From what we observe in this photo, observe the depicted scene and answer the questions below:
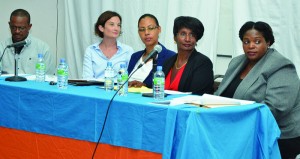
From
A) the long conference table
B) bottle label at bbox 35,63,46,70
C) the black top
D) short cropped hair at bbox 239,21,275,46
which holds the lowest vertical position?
the long conference table

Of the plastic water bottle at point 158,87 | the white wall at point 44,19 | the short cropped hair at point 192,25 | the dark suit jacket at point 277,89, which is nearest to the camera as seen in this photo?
the plastic water bottle at point 158,87

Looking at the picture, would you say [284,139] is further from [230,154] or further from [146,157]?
[146,157]

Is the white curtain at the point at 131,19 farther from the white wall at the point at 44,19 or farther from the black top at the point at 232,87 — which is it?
the black top at the point at 232,87

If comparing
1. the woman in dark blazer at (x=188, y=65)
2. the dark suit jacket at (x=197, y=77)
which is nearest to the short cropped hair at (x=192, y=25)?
the woman in dark blazer at (x=188, y=65)

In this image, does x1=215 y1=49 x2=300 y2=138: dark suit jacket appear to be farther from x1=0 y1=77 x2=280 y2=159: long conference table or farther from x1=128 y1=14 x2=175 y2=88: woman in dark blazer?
x1=128 y1=14 x2=175 y2=88: woman in dark blazer

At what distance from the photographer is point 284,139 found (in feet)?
10.2

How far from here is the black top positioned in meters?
3.43

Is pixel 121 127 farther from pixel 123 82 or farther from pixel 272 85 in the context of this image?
pixel 272 85

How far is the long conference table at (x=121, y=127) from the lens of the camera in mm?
2533

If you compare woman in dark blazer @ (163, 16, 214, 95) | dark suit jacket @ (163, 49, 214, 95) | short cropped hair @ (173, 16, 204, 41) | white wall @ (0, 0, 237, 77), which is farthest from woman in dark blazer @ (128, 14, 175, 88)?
white wall @ (0, 0, 237, 77)

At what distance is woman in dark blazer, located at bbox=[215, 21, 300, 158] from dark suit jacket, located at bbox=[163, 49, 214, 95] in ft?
0.49

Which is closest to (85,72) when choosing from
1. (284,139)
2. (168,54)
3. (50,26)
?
(168,54)

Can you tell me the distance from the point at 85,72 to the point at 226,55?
1.37m

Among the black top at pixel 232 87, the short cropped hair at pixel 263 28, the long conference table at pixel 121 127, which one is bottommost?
the long conference table at pixel 121 127
